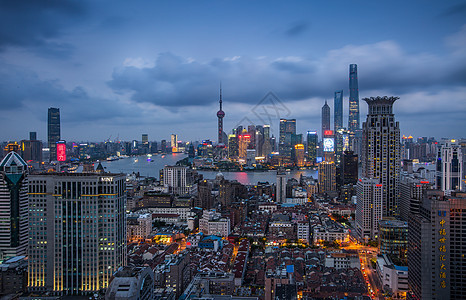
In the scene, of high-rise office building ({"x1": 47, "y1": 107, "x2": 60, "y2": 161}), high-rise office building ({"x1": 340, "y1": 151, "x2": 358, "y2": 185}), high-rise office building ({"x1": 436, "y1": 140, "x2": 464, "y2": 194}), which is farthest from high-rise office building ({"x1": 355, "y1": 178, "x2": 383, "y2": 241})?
high-rise office building ({"x1": 47, "y1": 107, "x2": 60, "y2": 161})

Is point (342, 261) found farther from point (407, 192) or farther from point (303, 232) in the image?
point (407, 192)

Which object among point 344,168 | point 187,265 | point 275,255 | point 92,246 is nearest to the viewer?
point 92,246

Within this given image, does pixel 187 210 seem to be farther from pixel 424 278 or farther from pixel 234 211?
pixel 424 278

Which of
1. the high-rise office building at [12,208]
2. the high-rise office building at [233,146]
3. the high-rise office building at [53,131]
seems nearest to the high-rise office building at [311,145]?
the high-rise office building at [233,146]

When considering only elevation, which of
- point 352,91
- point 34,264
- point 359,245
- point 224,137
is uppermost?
point 352,91

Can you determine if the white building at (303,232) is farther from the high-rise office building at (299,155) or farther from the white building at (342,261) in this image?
the high-rise office building at (299,155)

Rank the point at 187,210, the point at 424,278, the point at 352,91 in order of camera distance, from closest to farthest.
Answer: the point at 424,278
the point at 187,210
the point at 352,91

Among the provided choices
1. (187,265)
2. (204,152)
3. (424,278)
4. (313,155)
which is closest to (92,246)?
(187,265)

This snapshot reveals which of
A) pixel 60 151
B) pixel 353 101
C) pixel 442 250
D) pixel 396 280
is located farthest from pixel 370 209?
pixel 353 101
